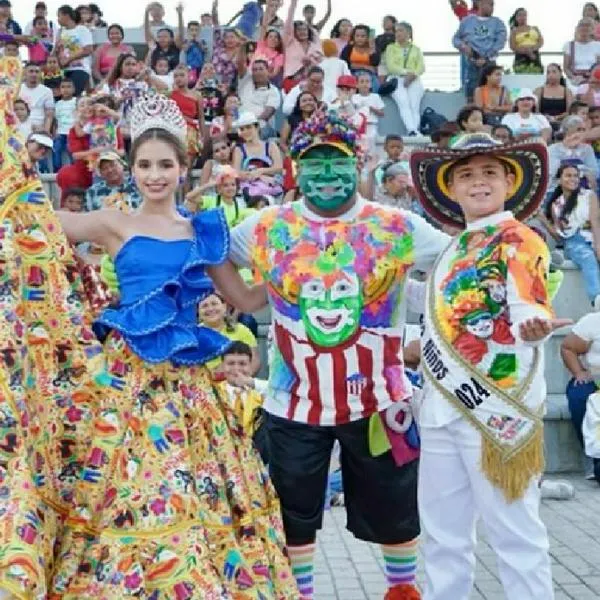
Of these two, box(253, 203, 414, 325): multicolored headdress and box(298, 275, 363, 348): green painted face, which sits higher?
box(253, 203, 414, 325): multicolored headdress

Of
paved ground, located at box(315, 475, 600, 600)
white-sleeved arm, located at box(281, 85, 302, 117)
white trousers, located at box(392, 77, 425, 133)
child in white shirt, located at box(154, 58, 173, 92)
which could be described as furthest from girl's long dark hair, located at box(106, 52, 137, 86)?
paved ground, located at box(315, 475, 600, 600)

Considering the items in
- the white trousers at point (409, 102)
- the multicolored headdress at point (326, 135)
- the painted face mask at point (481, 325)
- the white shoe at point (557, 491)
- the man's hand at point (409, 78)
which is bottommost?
the white shoe at point (557, 491)

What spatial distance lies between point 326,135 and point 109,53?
30.4 feet

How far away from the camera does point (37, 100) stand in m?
12.3

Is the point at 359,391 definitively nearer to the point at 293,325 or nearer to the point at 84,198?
the point at 293,325

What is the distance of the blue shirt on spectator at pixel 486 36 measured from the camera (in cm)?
1453

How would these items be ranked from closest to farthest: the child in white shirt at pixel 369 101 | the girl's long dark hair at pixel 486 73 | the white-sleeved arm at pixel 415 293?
the white-sleeved arm at pixel 415 293, the child in white shirt at pixel 369 101, the girl's long dark hair at pixel 486 73

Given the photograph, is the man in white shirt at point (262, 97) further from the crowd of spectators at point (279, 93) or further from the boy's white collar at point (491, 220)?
the boy's white collar at point (491, 220)

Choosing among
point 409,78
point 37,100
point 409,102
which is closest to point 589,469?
point 409,102

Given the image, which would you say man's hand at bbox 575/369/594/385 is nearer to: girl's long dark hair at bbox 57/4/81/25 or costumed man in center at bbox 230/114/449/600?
costumed man in center at bbox 230/114/449/600

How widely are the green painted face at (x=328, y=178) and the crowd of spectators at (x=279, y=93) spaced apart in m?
4.51

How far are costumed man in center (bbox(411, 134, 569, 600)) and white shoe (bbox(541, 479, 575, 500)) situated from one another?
3.44 m

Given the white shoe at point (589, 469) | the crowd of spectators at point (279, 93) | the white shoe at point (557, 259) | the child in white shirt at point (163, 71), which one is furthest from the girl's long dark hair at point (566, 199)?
the child in white shirt at point (163, 71)

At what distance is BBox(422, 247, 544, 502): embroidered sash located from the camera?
4.29m
